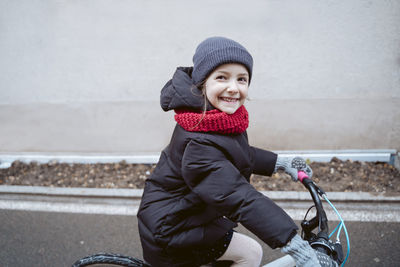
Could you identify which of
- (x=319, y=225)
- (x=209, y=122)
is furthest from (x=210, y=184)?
(x=319, y=225)

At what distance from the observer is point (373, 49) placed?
3584 millimetres

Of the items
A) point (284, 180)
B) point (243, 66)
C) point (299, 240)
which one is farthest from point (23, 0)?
point (299, 240)

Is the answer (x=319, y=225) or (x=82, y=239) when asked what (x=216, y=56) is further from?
(x=82, y=239)

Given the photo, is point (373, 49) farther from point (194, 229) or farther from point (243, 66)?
point (194, 229)

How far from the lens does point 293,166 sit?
1754 millimetres

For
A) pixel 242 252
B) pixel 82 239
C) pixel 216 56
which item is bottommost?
pixel 82 239

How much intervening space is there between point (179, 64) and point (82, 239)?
8.03 feet

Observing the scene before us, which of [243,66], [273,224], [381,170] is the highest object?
[243,66]

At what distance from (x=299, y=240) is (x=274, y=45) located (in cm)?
302

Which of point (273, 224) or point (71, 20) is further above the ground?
point (71, 20)

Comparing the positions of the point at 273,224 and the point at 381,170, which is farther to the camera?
the point at 381,170

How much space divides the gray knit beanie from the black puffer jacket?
89 millimetres

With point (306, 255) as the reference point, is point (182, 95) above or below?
above

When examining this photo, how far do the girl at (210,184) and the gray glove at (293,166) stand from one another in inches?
13.8
